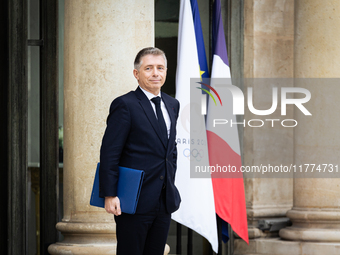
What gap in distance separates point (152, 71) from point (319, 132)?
302 centimetres

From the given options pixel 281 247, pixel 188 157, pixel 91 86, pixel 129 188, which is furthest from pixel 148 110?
pixel 281 247

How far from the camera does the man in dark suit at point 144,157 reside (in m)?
2.97

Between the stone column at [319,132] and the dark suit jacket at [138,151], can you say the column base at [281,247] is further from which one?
the dark suit jacket at [138,151]

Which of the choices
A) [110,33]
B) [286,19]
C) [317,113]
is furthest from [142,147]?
[286,19]

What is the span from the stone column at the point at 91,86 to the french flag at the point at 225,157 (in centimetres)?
124

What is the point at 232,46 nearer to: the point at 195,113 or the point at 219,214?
the point at 195,113

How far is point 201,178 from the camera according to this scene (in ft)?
16.2

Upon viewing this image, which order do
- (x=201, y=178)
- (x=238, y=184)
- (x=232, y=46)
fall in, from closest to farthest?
(x=201, y=178) → (x=238, y=184) → (x=232, y=46)

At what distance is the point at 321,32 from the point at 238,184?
202 cm

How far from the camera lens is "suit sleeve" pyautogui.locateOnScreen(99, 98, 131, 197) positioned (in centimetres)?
293

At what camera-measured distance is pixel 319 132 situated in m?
5.49

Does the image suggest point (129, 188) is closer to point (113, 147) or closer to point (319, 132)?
point (113, 147)

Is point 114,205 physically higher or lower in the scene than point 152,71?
lower

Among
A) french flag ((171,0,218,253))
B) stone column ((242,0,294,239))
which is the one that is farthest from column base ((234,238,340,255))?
french flag ((171,0,218,253))
